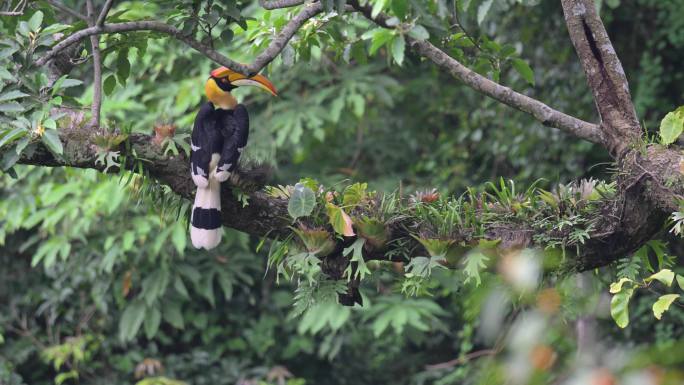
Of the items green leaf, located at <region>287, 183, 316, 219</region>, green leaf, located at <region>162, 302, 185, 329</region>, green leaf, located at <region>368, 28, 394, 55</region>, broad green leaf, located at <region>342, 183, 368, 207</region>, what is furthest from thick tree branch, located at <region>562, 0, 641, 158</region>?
green leaf, located at <region>162, 302, 185, 329</region>

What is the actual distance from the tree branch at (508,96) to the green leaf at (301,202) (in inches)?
17.2

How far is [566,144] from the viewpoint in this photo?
4.45m

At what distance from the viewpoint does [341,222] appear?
2.18 m

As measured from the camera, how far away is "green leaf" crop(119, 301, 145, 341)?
435cm

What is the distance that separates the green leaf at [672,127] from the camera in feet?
6.50

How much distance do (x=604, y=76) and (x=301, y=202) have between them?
2.52ft

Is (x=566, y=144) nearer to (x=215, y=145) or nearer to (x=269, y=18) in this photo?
(x=269, y=18)

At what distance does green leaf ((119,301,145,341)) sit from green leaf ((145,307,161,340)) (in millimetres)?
30

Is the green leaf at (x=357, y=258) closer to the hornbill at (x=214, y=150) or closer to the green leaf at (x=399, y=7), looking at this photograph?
the hornbill at (x=214, y=150)

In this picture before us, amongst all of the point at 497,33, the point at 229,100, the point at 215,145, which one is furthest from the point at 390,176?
the point at 215,145

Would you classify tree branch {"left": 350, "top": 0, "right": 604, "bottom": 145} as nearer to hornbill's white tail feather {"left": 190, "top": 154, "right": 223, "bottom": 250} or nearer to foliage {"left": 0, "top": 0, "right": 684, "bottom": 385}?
foliage {"left": 0, "top": 0, "right": 684, "bottom": 385}

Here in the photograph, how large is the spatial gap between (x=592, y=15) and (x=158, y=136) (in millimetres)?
1076

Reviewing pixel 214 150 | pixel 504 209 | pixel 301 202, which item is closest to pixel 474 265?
pixel 504 209

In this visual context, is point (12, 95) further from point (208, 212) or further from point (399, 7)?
point (399, 7)
